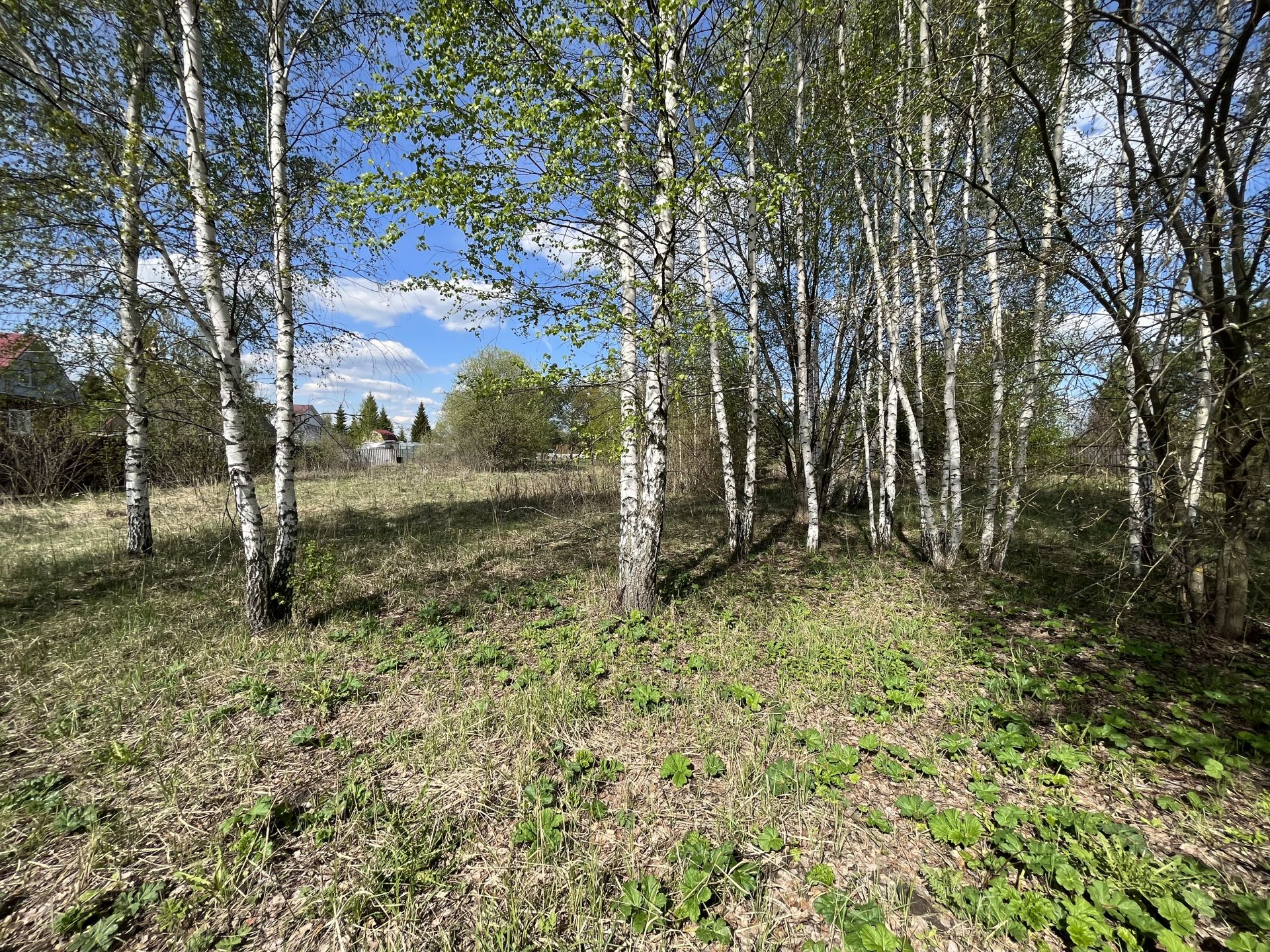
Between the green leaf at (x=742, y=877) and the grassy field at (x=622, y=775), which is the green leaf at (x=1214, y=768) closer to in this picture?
the grassy field at (x=622, y=775)

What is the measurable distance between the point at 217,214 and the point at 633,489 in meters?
4.70

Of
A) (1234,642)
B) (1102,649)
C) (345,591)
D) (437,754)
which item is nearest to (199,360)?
(345,591)

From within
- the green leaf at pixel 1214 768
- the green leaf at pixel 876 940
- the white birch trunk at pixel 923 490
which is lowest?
the green leaf at pixel 876 940

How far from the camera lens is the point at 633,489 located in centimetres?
505

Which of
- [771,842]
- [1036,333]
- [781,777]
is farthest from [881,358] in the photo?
[771,842]

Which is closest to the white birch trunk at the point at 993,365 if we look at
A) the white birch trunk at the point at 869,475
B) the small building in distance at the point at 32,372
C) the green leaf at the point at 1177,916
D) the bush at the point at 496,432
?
the white birch trunk at the point at 869,475

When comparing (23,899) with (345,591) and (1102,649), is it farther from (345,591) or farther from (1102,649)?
(1102,649)

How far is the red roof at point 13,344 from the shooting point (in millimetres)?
4820

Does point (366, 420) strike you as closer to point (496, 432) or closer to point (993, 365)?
point (496, 432)

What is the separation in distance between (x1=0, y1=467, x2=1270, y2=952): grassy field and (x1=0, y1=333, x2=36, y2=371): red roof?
9.27 feet

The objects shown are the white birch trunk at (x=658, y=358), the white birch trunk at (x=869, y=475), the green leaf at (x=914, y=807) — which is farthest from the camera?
the white birch trunk at (x=869, y=475)

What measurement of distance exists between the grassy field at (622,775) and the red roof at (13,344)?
111 inches

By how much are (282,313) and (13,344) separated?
3605 millimetres

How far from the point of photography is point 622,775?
279 cm
